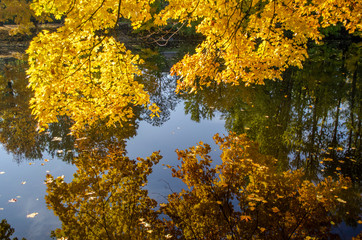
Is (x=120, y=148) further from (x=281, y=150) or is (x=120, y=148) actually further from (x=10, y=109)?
(x=10, y=109)

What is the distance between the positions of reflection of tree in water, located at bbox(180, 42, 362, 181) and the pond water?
0.07 ft

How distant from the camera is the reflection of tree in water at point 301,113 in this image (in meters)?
5.86

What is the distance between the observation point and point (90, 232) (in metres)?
3.48

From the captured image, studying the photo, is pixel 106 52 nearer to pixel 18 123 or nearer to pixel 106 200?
pixel 106 200

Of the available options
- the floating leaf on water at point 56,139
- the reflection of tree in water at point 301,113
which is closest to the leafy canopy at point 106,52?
the floating leaf on water at point 56,139

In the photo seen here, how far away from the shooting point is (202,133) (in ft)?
23.4

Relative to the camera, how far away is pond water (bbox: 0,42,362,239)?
15.3ft

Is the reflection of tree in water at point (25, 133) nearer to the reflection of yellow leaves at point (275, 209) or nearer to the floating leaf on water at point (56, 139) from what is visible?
the floating leaf on water at point (56, 139)

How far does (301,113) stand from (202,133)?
3.37 m

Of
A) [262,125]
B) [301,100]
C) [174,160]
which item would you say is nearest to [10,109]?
[174,160]

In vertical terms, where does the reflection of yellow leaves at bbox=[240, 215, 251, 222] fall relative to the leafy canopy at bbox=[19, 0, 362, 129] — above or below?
below

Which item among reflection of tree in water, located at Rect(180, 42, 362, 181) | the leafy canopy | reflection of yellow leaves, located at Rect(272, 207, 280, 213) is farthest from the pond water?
the leafy canopy

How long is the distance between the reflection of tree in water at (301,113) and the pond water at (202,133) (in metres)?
0.02

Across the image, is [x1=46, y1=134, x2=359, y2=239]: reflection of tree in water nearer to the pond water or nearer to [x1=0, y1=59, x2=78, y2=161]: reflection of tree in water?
the pond water
